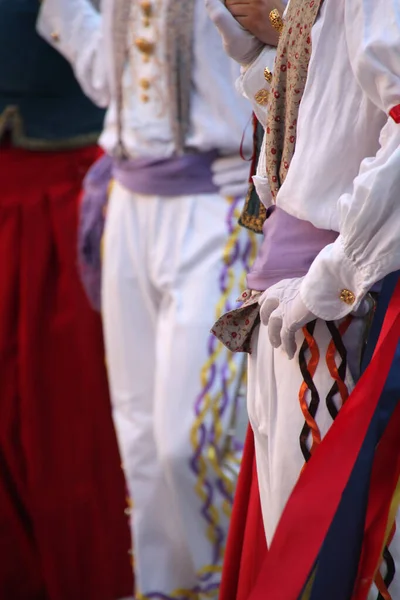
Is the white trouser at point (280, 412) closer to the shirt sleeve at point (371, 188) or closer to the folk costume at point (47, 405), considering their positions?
the shirt sleeve at point (371, 188)

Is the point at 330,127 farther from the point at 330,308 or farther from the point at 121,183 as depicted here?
the point at 121,183

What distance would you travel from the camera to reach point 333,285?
1211mm

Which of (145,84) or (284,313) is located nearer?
(284,313)

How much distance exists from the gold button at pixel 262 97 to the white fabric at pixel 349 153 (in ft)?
0.52

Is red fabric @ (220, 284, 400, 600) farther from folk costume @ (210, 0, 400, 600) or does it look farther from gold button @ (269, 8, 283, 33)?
gold button @ (269, 8, 283, 33)

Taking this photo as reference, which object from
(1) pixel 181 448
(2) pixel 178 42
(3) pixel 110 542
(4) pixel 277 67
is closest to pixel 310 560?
(4) pixel 277 67

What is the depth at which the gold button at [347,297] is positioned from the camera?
121 cm

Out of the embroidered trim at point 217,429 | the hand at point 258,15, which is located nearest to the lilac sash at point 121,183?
the embroidered trim at point 217,429

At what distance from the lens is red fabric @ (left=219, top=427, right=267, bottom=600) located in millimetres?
1464

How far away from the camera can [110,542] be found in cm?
258

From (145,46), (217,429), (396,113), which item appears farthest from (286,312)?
(145,46)

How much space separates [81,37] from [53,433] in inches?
37.5

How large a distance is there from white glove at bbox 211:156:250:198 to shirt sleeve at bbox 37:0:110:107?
403 millimetres

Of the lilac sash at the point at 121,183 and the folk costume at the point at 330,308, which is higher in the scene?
the folk costume at the point at 330,308
